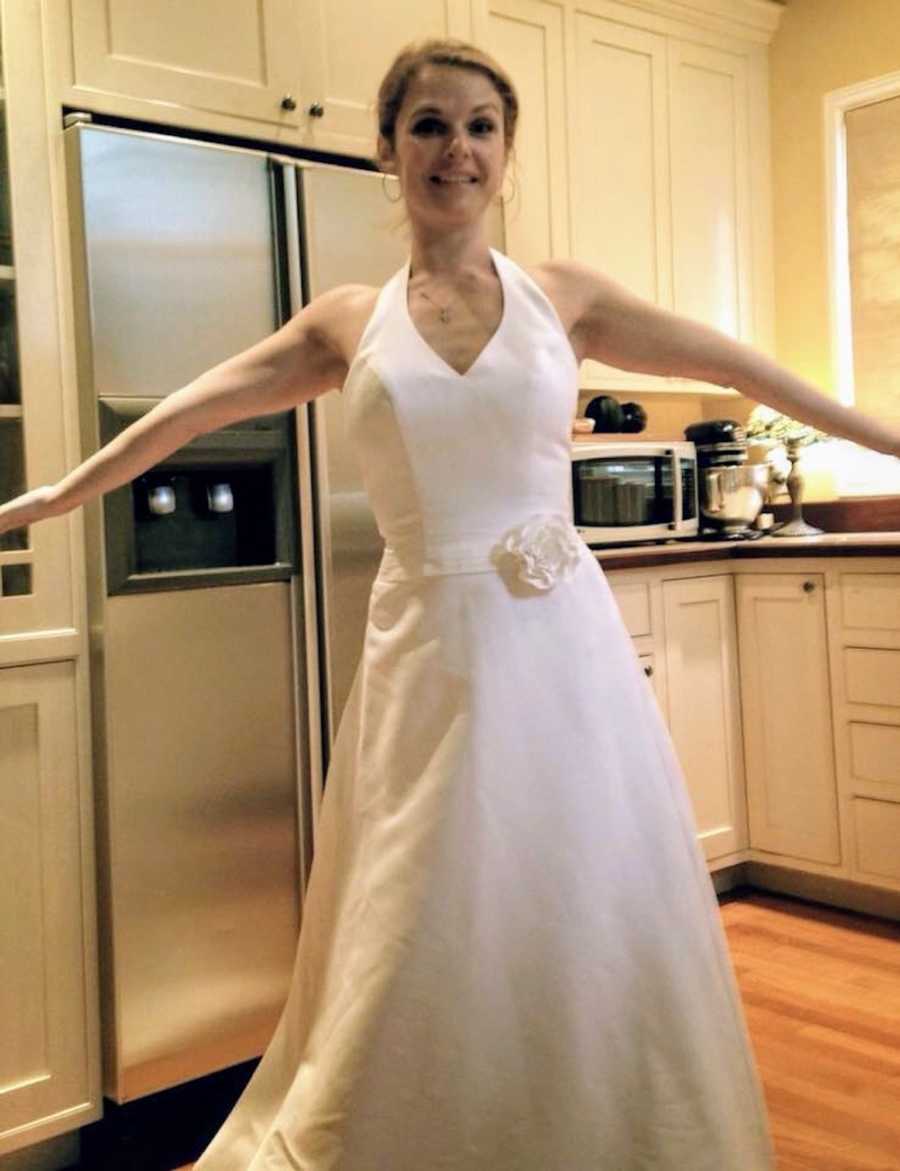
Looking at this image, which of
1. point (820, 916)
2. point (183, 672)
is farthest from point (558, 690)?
point (820, 916)

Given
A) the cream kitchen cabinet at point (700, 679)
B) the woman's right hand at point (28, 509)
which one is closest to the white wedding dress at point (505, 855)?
the woman's right hand at point (28, 509)

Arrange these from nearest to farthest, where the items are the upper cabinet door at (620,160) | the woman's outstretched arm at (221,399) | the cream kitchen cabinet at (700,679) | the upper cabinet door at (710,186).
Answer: the woman's outstretched arm at (221,399) < the cream kitchen cabinet at (700,679) < the upper cabinet door at (620,160) < the upper cabinet door at (710,186)

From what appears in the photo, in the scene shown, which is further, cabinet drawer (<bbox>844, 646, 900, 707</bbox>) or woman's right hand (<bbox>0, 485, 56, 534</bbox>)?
cabinet drawer (<bbox>844, 646, 900, 707</bbox>)

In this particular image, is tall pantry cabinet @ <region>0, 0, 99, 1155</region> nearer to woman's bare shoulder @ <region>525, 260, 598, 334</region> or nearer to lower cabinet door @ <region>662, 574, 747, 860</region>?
woman's bare shoulder @ <region>525, 260, 598, 334</region>

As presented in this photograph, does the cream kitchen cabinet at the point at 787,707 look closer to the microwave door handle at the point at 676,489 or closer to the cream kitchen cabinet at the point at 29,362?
the microwave door handle at the point at 676,489

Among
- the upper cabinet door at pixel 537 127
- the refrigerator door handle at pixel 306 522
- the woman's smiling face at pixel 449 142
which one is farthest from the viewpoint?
the upper cabinet door at pixel 537 127

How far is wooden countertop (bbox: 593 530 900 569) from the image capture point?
10.5 ft

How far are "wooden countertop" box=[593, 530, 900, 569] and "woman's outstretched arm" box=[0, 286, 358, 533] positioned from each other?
1.63 m

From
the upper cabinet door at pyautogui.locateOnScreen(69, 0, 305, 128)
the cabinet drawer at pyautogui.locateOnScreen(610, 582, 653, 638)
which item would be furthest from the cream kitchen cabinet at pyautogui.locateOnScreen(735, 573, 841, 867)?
the upper cabinet door at pyautogui.locateOnScreen(69, 0, 305, 128)

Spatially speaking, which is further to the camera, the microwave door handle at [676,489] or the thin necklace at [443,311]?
the microwave door handle at [676,489]

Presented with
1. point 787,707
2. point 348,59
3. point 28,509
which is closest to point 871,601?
point 787,707

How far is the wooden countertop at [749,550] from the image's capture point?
3193 millimetres

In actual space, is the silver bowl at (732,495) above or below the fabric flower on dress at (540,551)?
above

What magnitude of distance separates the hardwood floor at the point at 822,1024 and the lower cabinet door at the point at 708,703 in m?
0.25
